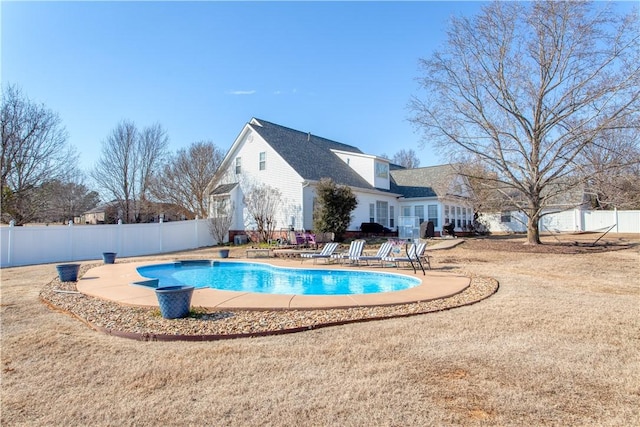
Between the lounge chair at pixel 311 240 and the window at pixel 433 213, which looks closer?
the lounge chair at pixel 311 240

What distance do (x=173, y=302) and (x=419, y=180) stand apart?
27268 millimetres

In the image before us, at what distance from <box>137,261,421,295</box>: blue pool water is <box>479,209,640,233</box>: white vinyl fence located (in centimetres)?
2363

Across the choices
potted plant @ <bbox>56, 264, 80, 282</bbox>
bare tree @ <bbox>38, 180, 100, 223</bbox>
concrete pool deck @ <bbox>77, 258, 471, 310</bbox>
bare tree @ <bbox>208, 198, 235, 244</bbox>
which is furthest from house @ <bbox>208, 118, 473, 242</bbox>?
concrete pool deck @ <bbox>77, 258, 471, 310</bbox>

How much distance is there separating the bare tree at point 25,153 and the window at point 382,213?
66.2 ft

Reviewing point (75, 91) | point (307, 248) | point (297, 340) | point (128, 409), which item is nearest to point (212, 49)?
point (75, 91)

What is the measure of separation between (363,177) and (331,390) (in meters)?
24.6

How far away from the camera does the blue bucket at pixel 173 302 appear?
6.14 m

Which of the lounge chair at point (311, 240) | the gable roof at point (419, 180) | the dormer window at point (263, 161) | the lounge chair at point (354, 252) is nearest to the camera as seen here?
the lounge chair at point (354, 252)

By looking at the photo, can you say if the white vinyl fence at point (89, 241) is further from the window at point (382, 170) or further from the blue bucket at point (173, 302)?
the blue bucket at point (173, 302)

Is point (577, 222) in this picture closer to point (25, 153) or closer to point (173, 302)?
point (173, 302)

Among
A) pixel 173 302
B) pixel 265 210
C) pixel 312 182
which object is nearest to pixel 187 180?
pixel 265 210

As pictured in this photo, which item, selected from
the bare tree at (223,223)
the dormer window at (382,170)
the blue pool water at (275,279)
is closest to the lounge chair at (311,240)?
the blue pool water at (275,279)

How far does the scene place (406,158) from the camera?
61594 millimetres

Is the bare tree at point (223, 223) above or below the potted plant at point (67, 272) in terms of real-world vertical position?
above
